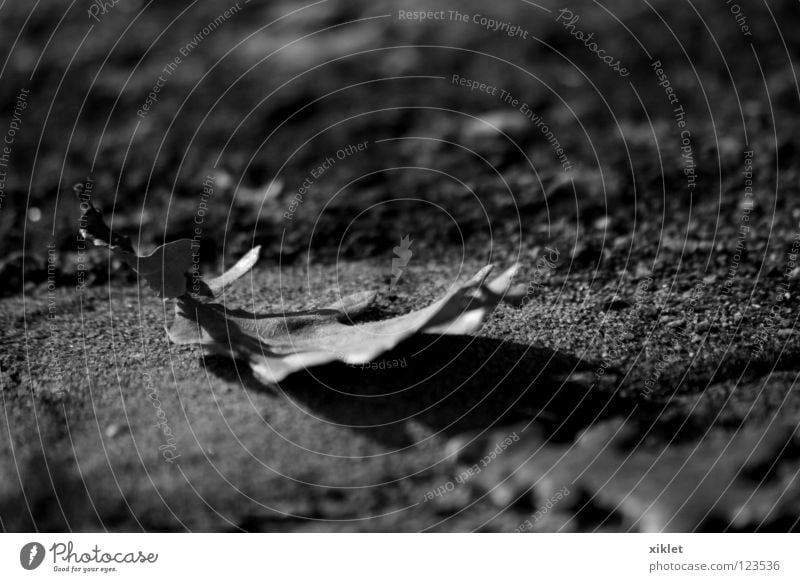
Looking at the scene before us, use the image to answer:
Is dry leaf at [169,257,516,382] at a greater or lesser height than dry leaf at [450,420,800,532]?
greater

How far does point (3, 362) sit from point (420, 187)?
640mm

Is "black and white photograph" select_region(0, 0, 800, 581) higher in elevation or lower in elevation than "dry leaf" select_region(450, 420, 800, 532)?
higher

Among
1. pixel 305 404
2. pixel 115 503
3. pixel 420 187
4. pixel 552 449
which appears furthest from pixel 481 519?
pixel 420 187

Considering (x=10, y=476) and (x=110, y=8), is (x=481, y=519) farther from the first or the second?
(x=110, y=8)

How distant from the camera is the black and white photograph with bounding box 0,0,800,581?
0.79 m

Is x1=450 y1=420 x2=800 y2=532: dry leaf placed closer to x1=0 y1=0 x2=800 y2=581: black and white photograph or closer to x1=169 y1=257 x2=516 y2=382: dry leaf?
x1=0 y1=0 x2=800 y2=581: black and white photograph

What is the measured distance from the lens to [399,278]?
1.13 metres

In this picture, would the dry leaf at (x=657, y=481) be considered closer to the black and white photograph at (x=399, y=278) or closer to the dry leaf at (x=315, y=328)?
the black and white photograph at (x=399, y=278)

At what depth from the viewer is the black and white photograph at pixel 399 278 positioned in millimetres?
787

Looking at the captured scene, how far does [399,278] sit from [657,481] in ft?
1.50

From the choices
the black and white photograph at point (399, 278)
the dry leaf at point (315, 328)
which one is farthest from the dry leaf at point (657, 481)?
the dry leaf at point (315, 328)

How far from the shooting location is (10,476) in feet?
2.69

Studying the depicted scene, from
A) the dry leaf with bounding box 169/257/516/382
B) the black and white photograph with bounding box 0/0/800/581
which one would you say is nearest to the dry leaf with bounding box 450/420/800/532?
the black and white photograph with bounding box 0/0/800/581

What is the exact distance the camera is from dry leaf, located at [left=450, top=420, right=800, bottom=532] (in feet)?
2.53
